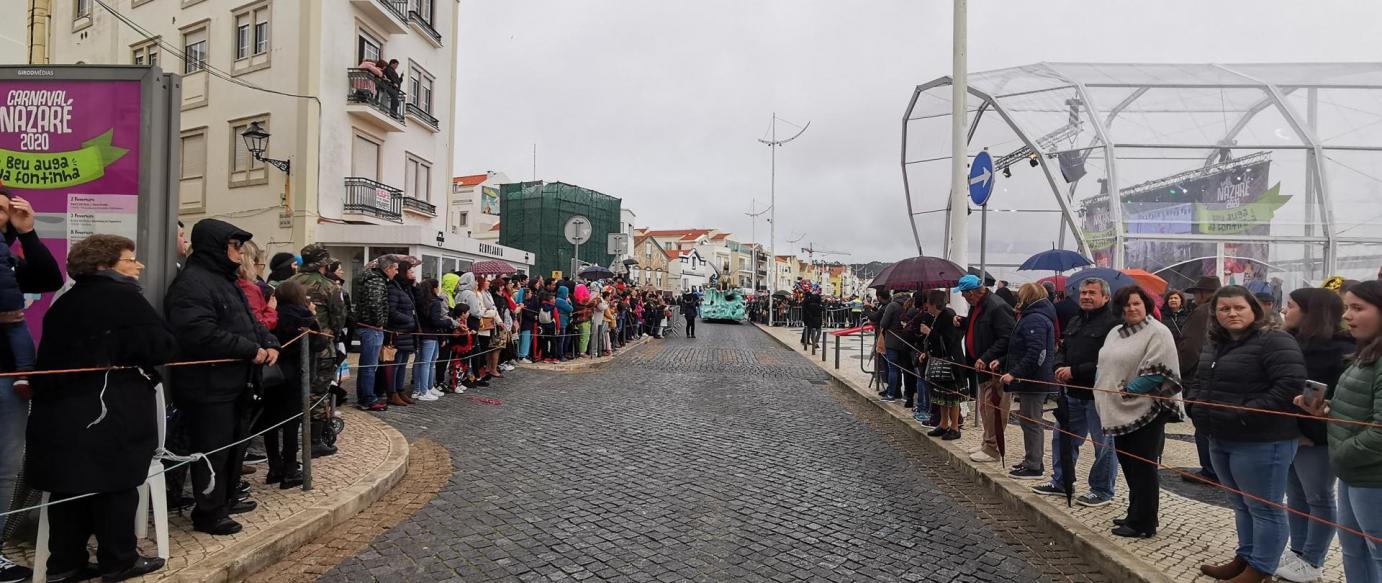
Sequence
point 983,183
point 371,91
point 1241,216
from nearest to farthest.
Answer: point 983,183
point 1241,216
point 371,91

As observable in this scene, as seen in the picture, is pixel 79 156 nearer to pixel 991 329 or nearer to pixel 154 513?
pixel 154 513

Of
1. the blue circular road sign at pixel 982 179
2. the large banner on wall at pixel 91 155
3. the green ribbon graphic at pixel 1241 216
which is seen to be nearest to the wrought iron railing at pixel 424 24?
the blue circular road sign at pixel 982 179

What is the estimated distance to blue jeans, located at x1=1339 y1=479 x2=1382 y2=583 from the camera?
9.57ft

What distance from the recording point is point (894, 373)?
10438 mm

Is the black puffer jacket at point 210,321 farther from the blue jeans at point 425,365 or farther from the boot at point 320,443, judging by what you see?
the blue jeans at point 425,365

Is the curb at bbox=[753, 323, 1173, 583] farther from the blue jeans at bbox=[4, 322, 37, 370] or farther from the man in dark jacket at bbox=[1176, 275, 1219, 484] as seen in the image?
the blue jeans at bbox=[4, 322, 37, 370]

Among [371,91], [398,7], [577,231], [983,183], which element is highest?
[398,7]

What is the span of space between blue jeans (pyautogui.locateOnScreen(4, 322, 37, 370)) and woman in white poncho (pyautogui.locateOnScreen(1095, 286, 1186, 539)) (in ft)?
19.9

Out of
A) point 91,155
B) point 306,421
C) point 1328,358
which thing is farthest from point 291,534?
point 1328,358

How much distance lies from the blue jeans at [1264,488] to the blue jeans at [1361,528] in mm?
324

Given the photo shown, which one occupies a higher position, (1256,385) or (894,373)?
(1256,385)

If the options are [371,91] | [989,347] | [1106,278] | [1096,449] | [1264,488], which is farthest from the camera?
[371,91]

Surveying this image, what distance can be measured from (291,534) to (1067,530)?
15.6ft

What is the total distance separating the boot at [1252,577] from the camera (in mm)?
3551
